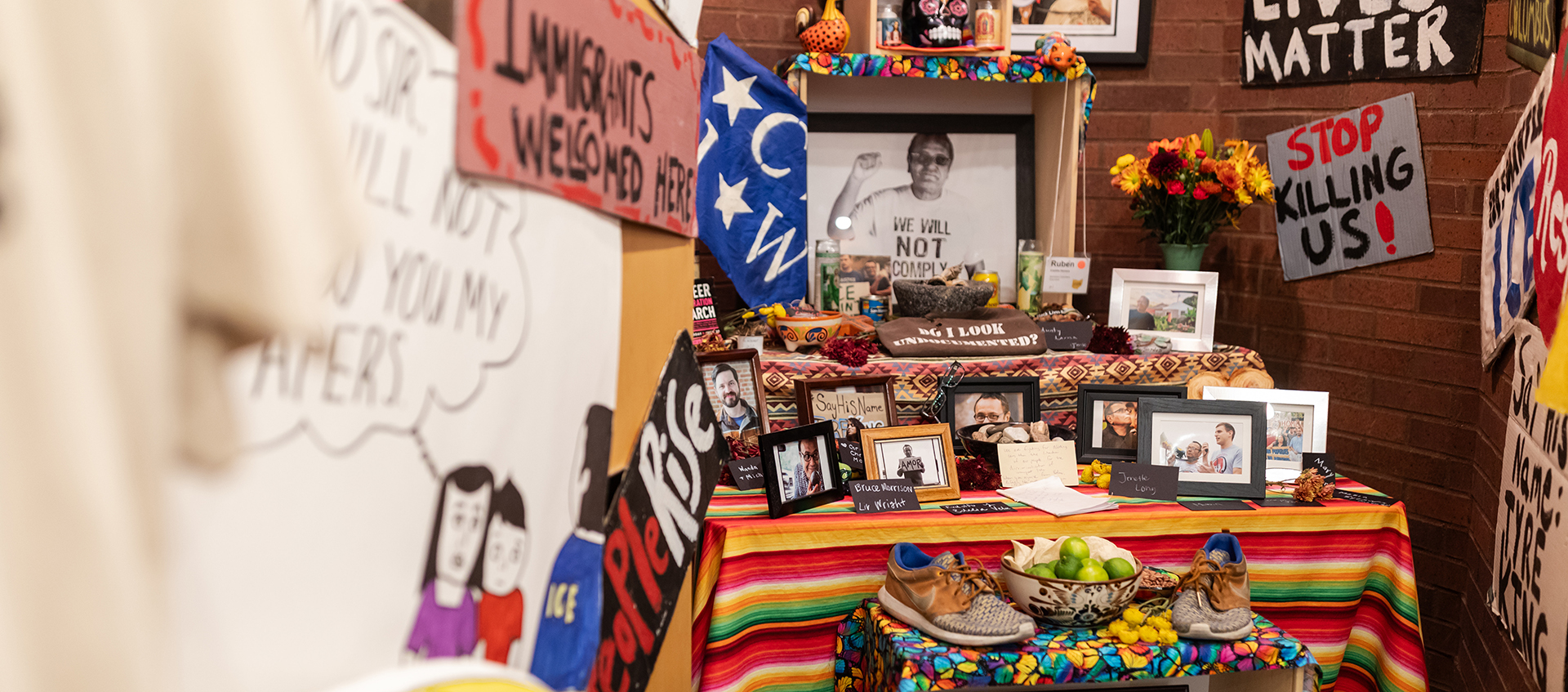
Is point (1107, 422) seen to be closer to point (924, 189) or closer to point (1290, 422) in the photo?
point (1290, 422)

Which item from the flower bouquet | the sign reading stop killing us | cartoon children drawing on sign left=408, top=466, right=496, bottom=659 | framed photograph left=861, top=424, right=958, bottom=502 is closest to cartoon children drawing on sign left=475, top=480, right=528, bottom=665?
cartoon children drawing on sign left=408, top=466, right=496, bottom=659

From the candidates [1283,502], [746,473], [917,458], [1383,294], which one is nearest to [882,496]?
[917,458]

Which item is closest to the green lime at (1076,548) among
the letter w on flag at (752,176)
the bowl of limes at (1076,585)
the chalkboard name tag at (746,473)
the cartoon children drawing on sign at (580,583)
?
the bowl of limes at (1076,585)

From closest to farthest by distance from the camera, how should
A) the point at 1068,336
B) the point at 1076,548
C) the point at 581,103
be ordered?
the point at 581,103, the point at 1076,548, the point at 1068,336

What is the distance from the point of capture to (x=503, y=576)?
890 mm

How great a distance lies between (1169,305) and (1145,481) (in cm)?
76

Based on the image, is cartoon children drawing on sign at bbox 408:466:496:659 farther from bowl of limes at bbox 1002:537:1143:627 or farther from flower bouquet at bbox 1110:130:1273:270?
flower bouquet at bbox 1110:130:1273:270

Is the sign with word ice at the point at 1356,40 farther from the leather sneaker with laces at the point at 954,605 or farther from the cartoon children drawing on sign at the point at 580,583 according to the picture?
the cartoon children drawing on sign at the point at 580,583

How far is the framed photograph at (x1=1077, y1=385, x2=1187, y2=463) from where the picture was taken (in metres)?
2.16

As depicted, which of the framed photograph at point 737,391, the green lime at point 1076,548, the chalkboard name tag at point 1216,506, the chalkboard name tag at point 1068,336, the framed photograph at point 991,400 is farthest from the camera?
A: the chalkboard name tag at point 1068,336

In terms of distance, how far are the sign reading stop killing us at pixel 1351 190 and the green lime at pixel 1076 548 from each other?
155 centimetres

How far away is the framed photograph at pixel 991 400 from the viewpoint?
2184 millimetres

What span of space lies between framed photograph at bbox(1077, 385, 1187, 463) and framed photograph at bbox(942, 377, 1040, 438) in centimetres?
10

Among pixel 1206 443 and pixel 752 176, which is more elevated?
pixel 752 176
